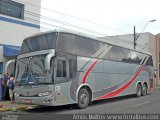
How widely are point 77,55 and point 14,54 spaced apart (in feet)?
22.7

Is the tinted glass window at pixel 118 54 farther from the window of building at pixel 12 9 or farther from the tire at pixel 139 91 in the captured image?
the window of building at pixel 12 9

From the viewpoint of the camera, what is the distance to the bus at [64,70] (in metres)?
13.5

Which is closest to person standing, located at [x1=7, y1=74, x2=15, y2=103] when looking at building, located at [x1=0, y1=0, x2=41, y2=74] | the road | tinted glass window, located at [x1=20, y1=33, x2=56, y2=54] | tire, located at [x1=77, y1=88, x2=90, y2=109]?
building, located at [x1=0, y1=0, x2=41, y2=74]

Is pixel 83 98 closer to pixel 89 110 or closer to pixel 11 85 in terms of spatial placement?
pixel 89 110

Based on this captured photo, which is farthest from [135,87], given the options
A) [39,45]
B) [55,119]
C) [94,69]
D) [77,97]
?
[55,119]

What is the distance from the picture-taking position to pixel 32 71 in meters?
14.0

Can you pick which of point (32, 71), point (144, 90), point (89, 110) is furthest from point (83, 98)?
point (144, 90)

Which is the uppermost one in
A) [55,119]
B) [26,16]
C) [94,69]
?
[26,16]

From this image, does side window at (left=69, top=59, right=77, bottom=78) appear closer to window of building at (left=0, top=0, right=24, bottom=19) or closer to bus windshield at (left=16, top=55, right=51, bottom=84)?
bus windshield at (left=16, top=55, right=51, bottom=84)

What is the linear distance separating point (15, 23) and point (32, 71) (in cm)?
939

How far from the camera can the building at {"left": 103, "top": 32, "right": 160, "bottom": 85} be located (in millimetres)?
44250

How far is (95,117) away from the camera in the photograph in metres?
11.6

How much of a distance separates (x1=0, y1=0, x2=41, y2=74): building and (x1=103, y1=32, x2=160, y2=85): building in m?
21.4

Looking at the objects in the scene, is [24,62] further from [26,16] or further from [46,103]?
[26,16]
